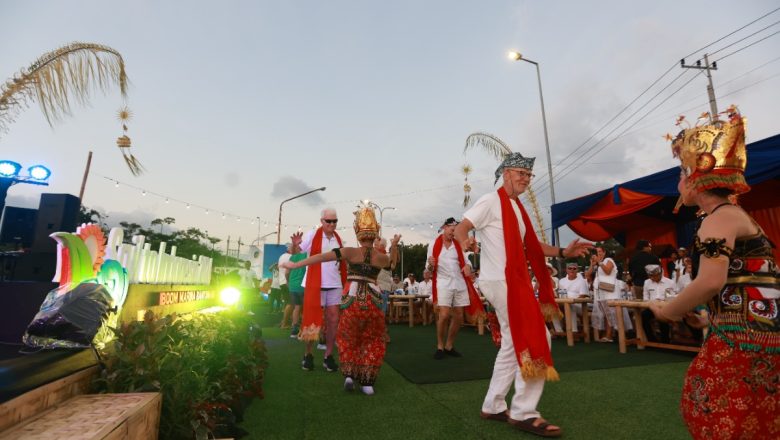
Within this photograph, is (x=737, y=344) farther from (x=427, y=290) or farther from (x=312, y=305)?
(x=427, y=290)

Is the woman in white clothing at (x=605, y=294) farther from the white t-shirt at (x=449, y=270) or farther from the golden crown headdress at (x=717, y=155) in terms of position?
the golden crown headdress at (x=717, y=155)

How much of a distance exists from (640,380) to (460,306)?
8.83ft

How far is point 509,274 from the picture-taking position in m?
3.20

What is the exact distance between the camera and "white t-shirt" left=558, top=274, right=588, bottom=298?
9.22 meters

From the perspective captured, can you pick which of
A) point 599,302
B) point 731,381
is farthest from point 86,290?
point 599,302

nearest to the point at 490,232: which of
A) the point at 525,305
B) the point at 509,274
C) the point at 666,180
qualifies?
the point at 509,274

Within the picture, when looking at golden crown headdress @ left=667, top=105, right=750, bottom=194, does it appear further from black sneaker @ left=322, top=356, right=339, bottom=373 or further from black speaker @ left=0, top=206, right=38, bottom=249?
black speaker @ left=0, top=206, right=38, bottom=249

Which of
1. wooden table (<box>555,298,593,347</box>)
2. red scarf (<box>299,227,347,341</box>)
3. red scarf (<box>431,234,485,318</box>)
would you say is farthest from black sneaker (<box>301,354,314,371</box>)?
wooden table (<box>555,298,593,347</box>)

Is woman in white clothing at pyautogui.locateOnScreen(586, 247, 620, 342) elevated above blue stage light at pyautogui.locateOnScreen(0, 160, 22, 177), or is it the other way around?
blue stage light at pyautogui.locateOnScreen(0, 160, 22, 177)

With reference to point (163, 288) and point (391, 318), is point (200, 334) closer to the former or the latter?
point (163, 288)

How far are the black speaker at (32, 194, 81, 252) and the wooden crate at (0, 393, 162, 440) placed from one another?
401 cm

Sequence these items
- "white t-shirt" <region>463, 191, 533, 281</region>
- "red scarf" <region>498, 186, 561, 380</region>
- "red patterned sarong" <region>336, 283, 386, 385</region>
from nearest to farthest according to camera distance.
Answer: "red scarf" <region>498, 186, 561, 380</region>, "white t-shirt" <region>463, 191, 533, 281</region>, "red patterned sarong" <region>336, 283, 386, 385</region>

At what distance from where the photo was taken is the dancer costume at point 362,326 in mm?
4164

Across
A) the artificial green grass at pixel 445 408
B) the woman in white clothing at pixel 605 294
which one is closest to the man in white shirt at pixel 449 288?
the artificial green grass at pixel 445 408
